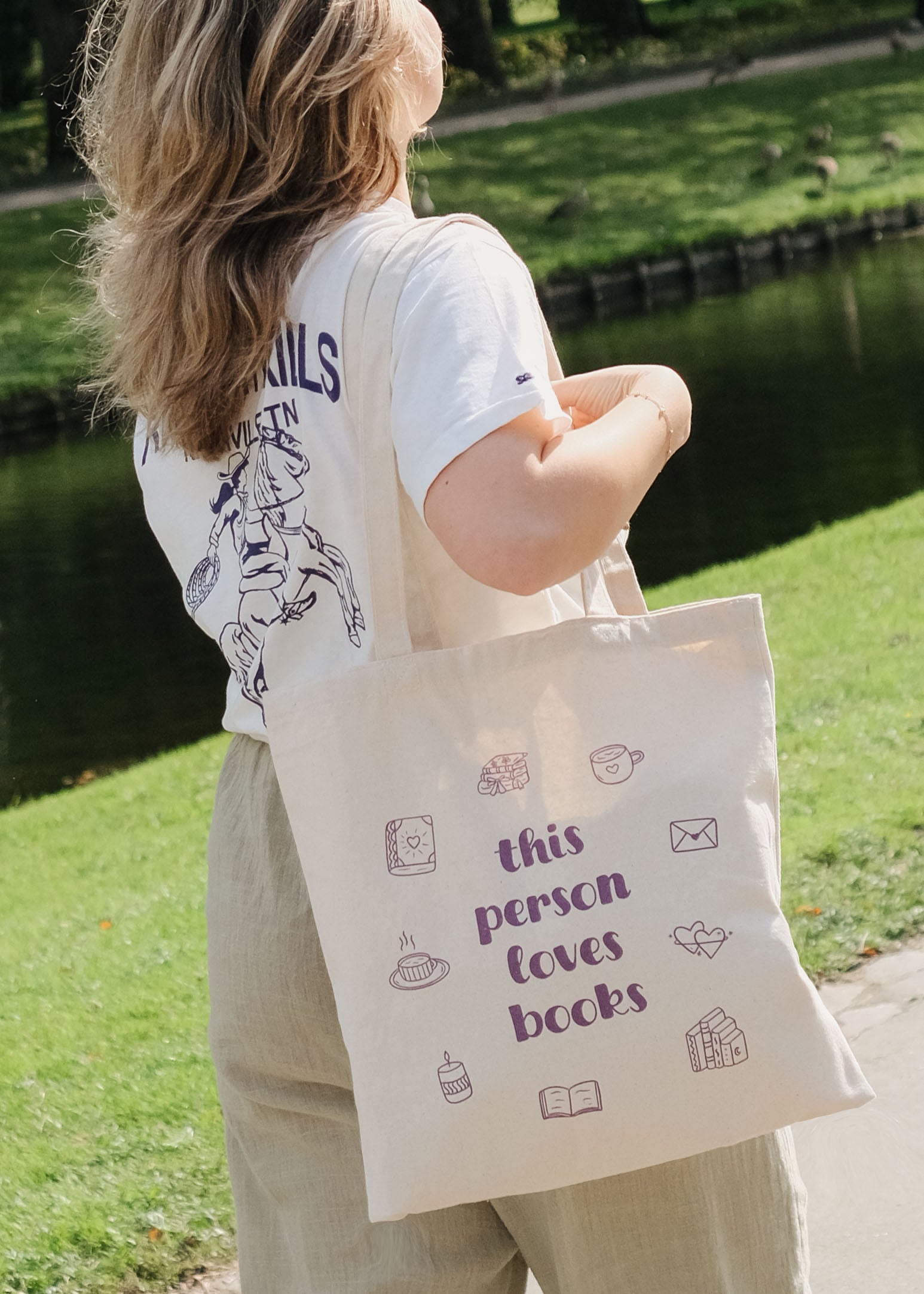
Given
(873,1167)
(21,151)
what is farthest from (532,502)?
(21,151)

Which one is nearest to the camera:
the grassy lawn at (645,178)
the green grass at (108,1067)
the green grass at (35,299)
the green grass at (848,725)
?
the green grass at (108,1067)

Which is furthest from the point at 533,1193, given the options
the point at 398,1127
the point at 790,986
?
the point at 790,986

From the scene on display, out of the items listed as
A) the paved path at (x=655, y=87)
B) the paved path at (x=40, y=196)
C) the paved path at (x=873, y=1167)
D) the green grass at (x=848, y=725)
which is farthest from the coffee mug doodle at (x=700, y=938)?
the paved path at (x=655, y=87)

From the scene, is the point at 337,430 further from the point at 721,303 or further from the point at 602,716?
the point at 721,303

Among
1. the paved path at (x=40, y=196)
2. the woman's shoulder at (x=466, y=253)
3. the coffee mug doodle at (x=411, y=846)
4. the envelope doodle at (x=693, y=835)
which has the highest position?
the woman's shoulder at (x=466, y=253)

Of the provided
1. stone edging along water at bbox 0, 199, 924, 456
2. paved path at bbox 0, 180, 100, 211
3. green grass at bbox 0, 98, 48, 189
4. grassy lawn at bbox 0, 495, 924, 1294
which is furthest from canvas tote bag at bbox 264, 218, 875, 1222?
green grass at bbox 0, 98, 48, 189

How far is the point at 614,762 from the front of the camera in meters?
1.54

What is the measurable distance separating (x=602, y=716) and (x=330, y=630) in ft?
0.98

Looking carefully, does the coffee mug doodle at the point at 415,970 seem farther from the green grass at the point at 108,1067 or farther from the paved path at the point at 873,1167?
the green grass at the point at 108,1067

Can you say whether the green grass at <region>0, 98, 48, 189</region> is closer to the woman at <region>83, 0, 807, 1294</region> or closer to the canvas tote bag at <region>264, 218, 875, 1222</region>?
the woman at <region>83, 0, 807, 1294</region>

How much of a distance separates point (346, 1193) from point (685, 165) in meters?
28.4

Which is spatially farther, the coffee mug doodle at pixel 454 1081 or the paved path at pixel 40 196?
the paved path at pixel 40 196

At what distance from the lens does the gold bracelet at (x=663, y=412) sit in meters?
1.59

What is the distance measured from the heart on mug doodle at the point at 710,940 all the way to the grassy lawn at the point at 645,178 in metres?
20.0
